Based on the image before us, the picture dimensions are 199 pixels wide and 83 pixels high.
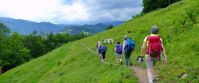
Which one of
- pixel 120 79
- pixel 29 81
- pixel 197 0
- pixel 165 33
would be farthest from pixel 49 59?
→ pixel 120 79

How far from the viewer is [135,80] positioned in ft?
75.0

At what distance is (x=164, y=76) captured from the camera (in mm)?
21828

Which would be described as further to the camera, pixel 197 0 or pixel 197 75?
pixel 197 0

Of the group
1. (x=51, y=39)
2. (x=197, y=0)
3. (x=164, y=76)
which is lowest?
(x=51, y=39)

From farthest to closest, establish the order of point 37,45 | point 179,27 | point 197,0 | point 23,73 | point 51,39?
point 51,39, point 37,45, point 23,73, point 179,27, point 197,0

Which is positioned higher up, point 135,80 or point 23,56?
point 135,80

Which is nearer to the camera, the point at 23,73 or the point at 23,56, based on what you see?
the point at 23,73

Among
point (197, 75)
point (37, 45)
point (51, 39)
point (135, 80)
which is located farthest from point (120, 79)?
point (51, 39)

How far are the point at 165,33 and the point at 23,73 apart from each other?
32562 millimetres

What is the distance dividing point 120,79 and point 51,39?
173 meters

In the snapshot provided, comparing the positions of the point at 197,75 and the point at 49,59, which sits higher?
the point at 197,75

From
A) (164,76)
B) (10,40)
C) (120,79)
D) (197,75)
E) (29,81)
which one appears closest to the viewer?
(197,75)

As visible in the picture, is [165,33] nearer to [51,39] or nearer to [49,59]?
[49,59]

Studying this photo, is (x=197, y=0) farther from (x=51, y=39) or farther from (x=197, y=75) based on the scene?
(x=51, y=39)
